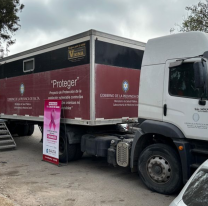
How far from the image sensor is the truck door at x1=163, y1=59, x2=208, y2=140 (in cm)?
416

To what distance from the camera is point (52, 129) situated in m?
7.07

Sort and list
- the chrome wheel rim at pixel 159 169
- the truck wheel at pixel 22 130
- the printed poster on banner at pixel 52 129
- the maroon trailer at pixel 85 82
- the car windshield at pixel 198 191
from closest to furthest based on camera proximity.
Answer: the car windshield at pixel 198 191 < the chrome wheel rim at pixel 159 169 < the maroon trailer at pixel 85 82 < the printed poster on banner at pixel 52 129 < the truck wheel at pixel 22 130

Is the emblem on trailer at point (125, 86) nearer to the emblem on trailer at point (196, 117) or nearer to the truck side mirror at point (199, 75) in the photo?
the emblem on trailer at point (196, 117)

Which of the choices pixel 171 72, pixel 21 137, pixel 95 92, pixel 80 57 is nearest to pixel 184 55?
pixel 171 72

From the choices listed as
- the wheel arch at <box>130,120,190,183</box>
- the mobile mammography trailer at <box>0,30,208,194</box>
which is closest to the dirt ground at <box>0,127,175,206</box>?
the mobile mammography trailer at <box>0,30,208,194</box>

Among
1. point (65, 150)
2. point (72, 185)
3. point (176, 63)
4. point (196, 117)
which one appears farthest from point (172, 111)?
point (65, 150)

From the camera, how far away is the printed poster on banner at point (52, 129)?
6.88 m

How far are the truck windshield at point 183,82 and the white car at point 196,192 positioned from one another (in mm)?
1962

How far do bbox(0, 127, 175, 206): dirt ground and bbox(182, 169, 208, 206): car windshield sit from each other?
2.11m

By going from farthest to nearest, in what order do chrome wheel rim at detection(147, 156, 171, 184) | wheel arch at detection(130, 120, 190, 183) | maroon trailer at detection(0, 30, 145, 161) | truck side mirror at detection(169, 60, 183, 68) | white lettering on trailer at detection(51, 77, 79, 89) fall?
white lettering on trailer at detection(51, 77, 79, 89)
maroon trailer at detection(0, 30, 145, 161)
chrome wheel rim at detection(147, 156, 171, 184)
truck side mirror at detection(169, 60, 183, 68)
wheel arch at detection(130, 120, 190, 183)

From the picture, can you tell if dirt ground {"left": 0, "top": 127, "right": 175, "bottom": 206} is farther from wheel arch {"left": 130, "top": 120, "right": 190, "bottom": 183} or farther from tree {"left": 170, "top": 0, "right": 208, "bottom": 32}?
tree {"left": 170, "top": 0, "right": 208, "bottom": 32}

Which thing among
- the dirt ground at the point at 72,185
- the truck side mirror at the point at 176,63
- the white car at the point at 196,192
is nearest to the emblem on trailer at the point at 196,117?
the truck side mirror at the point at 176,63

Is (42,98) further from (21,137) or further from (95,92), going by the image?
(21,137)

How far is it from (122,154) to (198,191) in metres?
3.22
